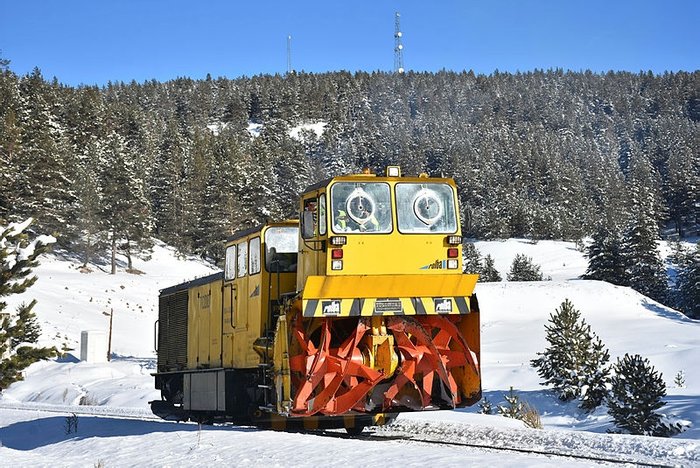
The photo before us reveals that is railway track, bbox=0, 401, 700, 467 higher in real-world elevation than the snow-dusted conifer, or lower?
lower

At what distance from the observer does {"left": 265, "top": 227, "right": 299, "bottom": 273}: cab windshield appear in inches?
568

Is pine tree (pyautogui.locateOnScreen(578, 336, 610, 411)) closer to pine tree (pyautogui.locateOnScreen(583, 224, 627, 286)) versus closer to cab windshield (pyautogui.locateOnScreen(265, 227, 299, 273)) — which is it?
cab windshield (pyautogui.locateOnScreen(265, 227, 299, 273))

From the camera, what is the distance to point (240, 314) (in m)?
15.3

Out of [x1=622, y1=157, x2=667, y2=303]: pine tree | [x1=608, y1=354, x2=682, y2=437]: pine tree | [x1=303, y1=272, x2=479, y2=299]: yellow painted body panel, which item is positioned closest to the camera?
[x1=303, y1=272, x2=479, y2=299]: yellow painted body panel

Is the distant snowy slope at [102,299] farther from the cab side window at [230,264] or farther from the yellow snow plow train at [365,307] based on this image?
the yellow snow plow train at [365,307]

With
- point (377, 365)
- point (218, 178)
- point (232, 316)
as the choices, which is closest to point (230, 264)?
point (232, 316)

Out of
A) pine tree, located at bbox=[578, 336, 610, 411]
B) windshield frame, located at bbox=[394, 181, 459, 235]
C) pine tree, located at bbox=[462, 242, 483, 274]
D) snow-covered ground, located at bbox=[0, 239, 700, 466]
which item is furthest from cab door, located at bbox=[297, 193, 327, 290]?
pine tree, located at bbox=[462, 242, 483, 274]

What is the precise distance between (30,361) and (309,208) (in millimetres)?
7194

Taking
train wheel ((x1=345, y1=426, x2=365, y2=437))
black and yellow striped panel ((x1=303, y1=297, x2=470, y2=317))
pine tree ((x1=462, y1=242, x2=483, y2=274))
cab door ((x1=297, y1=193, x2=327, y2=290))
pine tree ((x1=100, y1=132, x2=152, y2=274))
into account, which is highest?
pine tree ((x1=100, y1=132, x2=152, y2=274))

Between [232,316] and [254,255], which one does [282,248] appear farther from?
[232,316]

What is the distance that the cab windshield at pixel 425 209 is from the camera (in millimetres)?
13109

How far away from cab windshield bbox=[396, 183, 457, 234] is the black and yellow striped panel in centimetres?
109

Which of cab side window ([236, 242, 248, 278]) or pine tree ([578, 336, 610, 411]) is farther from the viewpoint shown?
pine tree ([578, 336, 610, 411])

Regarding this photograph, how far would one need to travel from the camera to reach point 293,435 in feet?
39.3
